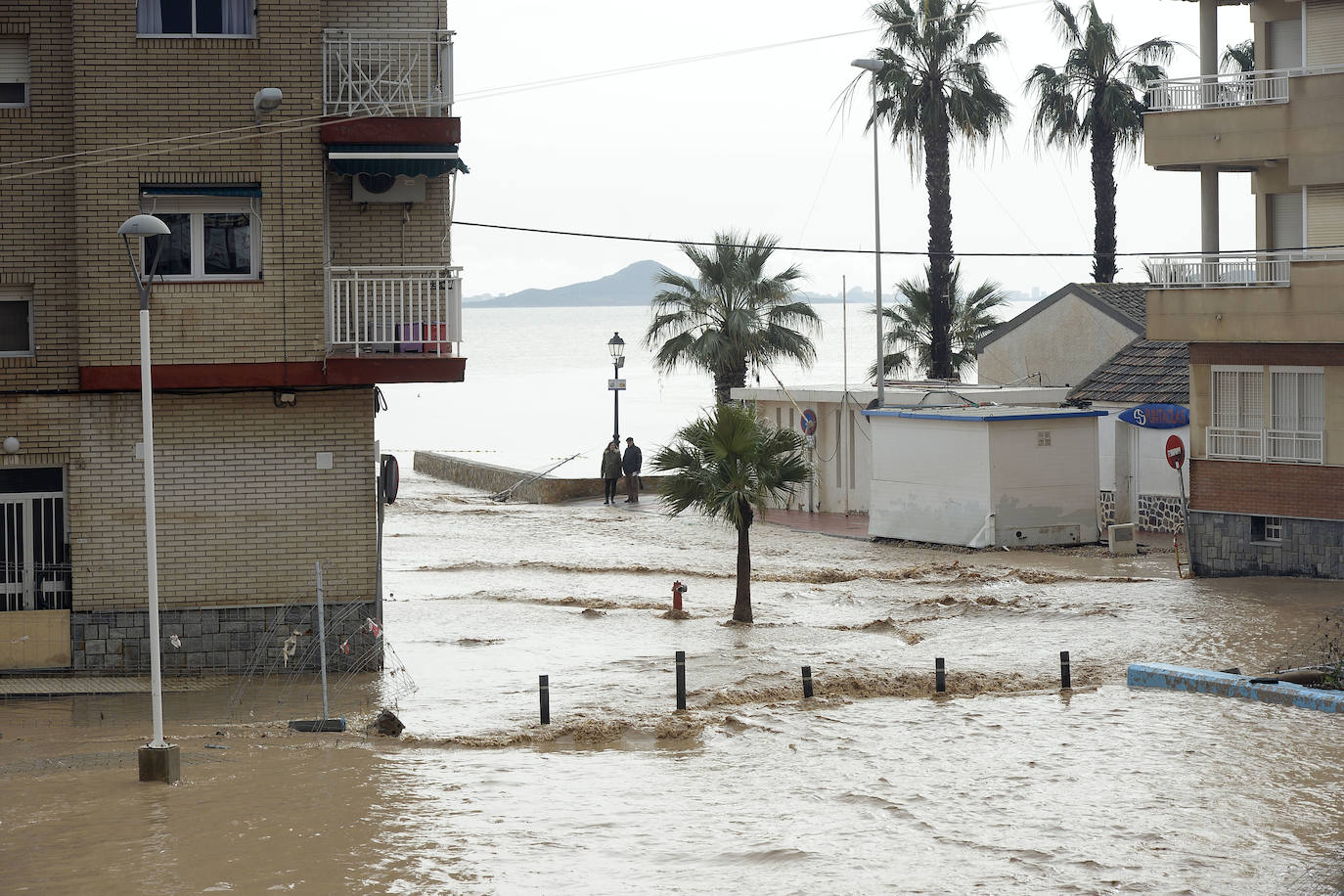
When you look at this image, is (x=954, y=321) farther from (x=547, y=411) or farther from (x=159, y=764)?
(x=547, y=411)

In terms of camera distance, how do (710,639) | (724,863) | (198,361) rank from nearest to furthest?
(724,863) → (198,361) → (710,639)

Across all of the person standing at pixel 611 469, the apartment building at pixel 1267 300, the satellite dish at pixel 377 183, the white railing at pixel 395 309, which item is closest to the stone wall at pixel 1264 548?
the apartment building at pixel 1267 300

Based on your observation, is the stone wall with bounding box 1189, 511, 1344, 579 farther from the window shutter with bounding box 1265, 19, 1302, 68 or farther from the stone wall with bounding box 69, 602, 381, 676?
the stone wall with bounding box 69, 602, 381, 676

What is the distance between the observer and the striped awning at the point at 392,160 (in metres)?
18.8

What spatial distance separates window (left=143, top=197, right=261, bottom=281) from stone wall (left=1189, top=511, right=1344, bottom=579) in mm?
16175

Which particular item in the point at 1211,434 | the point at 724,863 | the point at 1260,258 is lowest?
the point at 724,863

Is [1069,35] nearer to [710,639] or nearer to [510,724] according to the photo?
[710,639]

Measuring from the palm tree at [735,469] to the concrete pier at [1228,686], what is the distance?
20.4ft

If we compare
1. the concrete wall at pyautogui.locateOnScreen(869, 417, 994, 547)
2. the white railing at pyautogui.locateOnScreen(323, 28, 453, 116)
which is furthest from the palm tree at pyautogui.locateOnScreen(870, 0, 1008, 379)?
the white railing at pyautogui.locateOnScreen(323, 28, 453, 116)

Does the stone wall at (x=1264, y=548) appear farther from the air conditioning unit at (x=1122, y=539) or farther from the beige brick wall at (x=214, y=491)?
the beige brick wall at (x=214, y=491)

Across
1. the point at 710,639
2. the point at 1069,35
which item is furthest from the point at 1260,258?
the point at 1069,35

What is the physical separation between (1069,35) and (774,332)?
506 inches

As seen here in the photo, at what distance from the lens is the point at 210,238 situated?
19062 millimetres

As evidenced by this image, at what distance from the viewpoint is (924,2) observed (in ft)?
143
